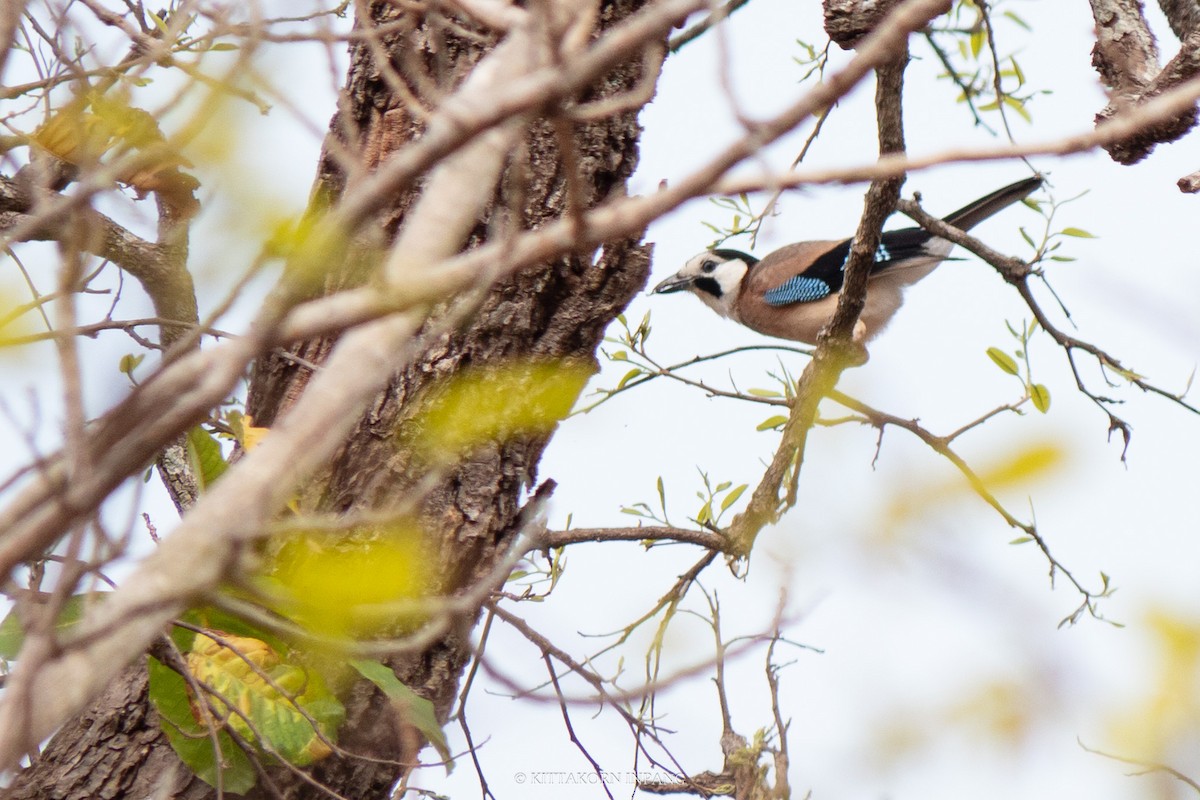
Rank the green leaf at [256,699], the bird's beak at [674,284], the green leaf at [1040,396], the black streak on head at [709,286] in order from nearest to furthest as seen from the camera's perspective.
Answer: the green leaf at [256,699] → the green leaf at [1040,396] → the bird's beak at [674,284] → the black streak on head at [709,286]

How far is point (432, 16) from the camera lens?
1580 millimetres

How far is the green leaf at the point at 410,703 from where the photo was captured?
2.38 meters

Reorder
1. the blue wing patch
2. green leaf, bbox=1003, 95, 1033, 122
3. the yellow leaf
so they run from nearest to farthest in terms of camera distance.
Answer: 1. the yellow leaf
2. green leaf, bbox=1003, 95, 1033, 122
3. the blue wing patch

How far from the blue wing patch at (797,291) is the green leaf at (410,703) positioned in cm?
526

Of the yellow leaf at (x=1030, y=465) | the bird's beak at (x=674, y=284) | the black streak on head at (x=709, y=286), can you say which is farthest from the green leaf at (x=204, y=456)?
the black streak on head at (x=709, y=286)

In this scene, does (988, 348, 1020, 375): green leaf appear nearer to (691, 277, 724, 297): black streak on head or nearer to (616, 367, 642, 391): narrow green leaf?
(616, 367, 642, 391): narrow green leaf

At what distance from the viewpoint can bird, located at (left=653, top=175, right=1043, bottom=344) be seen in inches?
263

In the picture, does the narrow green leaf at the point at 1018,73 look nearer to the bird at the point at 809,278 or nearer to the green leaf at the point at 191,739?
the bird at the point at 809,278

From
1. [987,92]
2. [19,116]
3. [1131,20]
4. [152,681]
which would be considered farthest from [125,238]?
[987,92]

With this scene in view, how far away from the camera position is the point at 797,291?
743cm

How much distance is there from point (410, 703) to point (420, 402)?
0.67 metres

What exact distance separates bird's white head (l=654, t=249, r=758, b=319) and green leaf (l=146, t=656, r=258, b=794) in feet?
18.9

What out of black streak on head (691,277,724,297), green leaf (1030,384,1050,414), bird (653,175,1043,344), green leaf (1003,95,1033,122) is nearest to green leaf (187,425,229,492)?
green leaf (1030,384,1050,414)

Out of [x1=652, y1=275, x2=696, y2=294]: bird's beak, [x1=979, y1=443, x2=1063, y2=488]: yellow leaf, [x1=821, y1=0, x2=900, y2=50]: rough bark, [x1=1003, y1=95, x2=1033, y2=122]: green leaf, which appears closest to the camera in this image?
[x1=979, y1=443, x2=1063, y2=488]: yellow leaf
